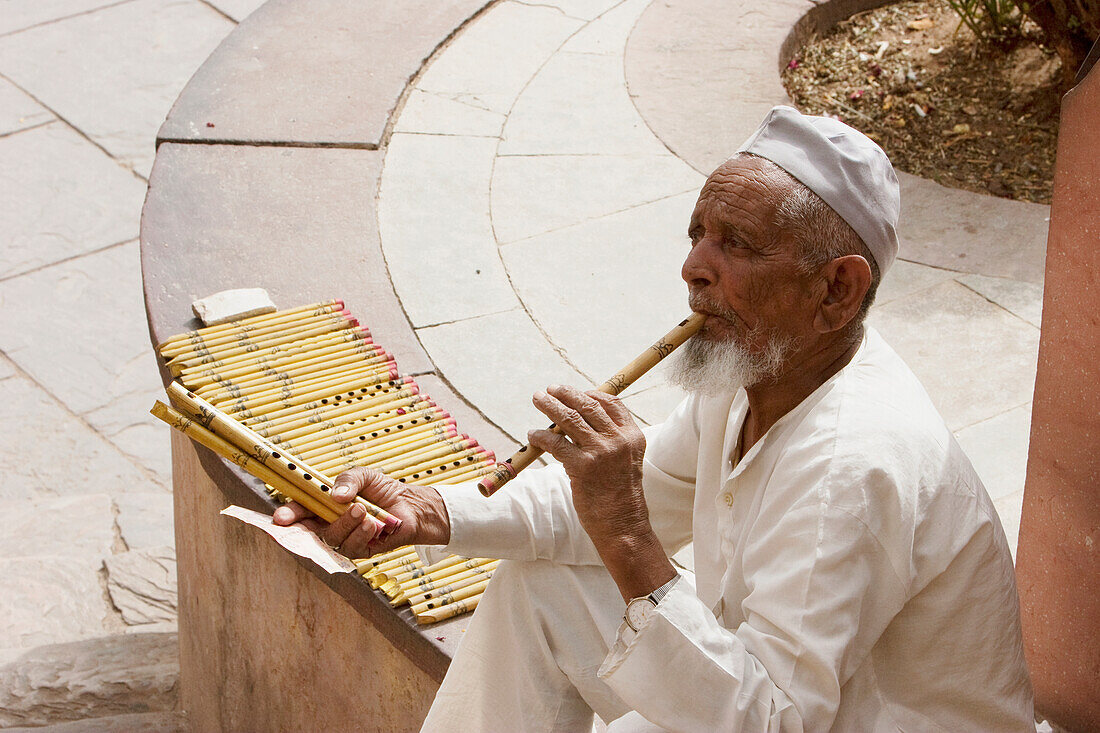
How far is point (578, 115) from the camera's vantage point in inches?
208

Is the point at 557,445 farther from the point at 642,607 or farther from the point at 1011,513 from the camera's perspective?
the point at 1011,513

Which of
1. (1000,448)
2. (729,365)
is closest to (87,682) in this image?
(729,365)

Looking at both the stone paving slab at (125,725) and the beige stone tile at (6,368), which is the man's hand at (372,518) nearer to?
the stone paving slab at (125,725)

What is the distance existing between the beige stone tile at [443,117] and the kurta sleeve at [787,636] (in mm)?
3433

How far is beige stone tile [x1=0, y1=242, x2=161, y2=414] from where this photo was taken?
5.47 metres

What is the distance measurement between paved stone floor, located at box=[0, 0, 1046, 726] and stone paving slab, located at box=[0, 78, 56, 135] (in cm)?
2

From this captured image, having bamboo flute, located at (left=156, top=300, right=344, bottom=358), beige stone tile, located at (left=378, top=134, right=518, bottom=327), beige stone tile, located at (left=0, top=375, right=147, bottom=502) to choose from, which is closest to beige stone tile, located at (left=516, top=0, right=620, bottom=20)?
beige stone tile, located at (left=378, top=134, right=518, bottom=327)

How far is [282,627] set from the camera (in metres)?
3.45

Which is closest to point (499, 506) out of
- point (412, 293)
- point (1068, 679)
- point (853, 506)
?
point (853, 506)

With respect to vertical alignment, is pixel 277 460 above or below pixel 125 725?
above

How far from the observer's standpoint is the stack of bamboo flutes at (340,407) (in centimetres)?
296

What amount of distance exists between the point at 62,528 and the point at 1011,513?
3.43 meters

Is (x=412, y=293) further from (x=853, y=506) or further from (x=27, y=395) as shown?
(x=853, y=506)

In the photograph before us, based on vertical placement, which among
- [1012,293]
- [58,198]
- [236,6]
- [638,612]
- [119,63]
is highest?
[638,612]
